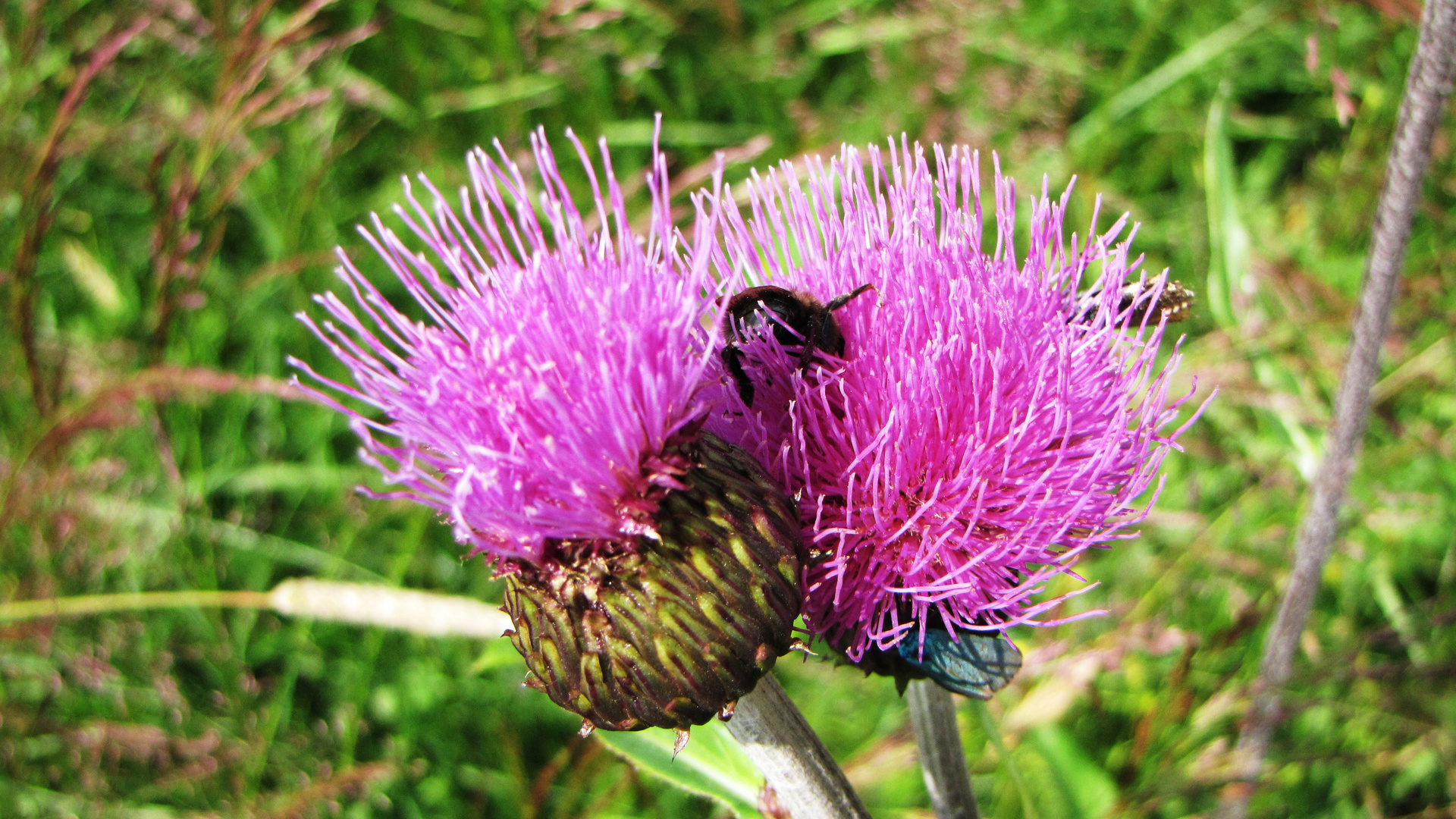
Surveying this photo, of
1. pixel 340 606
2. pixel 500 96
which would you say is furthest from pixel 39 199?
pixel 500 96

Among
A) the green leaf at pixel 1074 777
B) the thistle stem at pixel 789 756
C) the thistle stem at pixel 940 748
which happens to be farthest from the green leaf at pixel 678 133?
the thistle stem at pixel 789 756

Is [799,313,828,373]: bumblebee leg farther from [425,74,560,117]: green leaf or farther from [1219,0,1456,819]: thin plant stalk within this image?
[425,74,560,117]: green leaf

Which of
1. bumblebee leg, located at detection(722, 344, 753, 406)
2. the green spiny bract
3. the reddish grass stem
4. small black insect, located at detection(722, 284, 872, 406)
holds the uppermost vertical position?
the reddish grass stem

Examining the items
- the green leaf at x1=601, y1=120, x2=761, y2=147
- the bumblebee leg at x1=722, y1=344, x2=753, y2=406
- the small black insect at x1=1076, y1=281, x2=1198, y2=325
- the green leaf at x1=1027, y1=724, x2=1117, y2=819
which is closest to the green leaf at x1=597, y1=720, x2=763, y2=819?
the bumblebee leg at x1=722, y1=344, x2=753, y2=406

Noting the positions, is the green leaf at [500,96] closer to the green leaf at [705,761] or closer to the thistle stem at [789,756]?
the green leaf at [705,761]

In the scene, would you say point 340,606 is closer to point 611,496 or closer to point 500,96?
point 611,496
